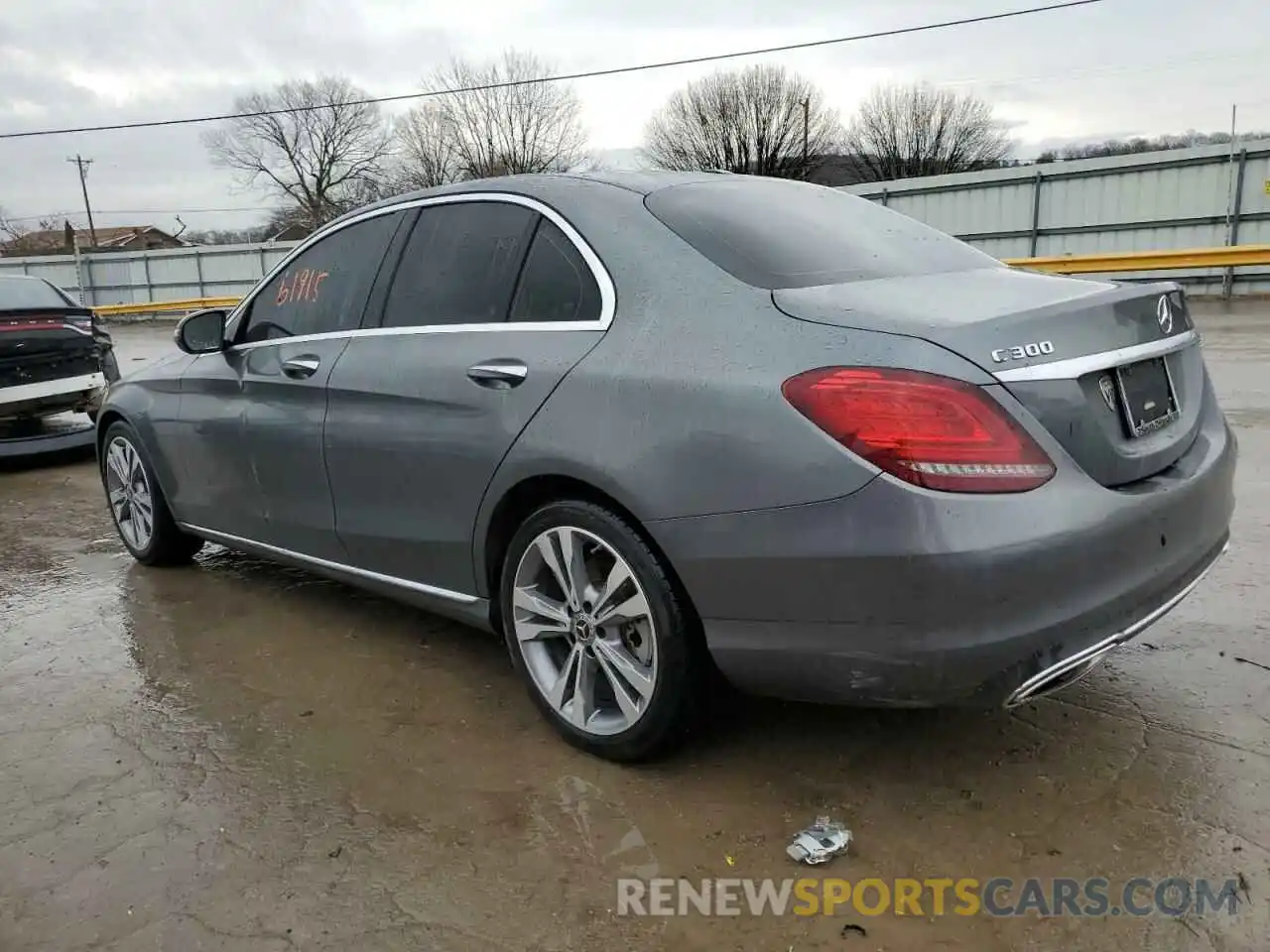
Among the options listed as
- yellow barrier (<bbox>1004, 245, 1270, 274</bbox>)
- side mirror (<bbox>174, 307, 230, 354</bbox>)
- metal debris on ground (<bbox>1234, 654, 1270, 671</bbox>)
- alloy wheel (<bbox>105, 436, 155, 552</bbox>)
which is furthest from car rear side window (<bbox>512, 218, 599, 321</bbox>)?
yellow barrier (<bbox>1004, 245, 1270, 274</bbox>)

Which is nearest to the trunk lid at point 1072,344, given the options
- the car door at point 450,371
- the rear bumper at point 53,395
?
the car door at point 450,371

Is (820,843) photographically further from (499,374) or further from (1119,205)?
(1119,205)

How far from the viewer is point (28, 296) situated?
795 cm

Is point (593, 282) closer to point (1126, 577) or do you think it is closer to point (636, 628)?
point (636, 628)

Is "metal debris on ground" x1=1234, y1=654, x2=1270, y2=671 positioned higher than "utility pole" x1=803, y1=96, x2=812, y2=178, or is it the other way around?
"utility pole" x1=803, y1=96, x2=812, y2=178

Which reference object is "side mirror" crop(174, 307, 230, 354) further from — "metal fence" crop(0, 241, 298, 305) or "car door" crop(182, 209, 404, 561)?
"metal fence" crop(0, 241, 298, 305)

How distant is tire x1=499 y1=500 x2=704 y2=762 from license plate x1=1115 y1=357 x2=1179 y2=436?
114 cm

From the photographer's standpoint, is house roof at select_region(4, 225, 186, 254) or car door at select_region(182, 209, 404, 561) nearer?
car door at select_region(182, 209, 404, 561)

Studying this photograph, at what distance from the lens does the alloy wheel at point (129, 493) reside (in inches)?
184

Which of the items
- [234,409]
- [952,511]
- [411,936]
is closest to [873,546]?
[952,511]

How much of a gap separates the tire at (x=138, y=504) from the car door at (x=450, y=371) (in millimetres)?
1665

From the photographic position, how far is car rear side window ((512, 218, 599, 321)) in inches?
107

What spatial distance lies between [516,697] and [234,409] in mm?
1681

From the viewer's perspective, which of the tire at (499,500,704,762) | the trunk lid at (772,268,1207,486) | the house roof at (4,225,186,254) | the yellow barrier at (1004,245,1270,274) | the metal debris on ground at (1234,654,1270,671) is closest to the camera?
the trunk lid at (772,268,1207,486)
